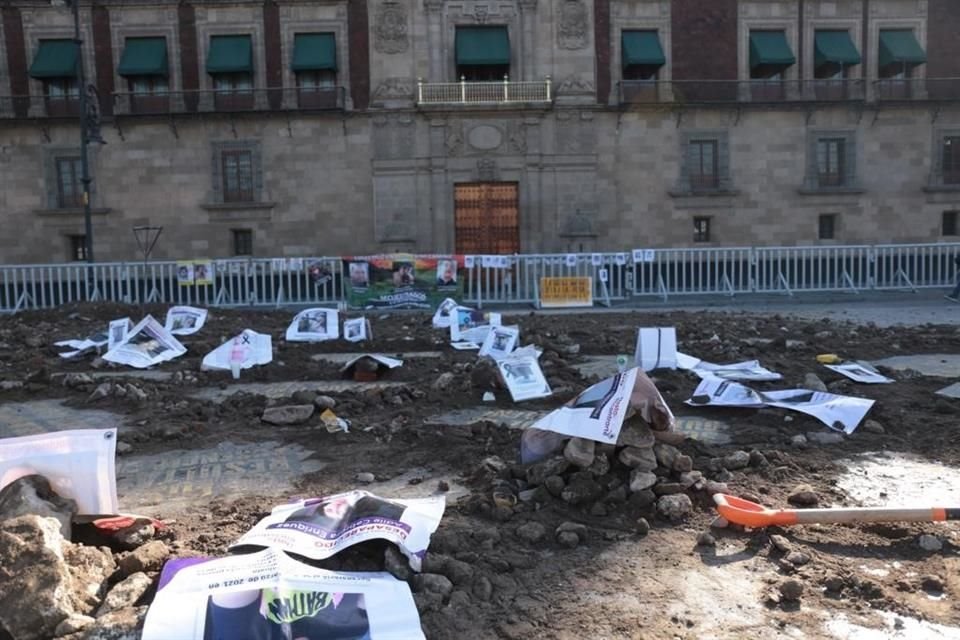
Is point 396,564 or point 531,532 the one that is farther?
point 531,532

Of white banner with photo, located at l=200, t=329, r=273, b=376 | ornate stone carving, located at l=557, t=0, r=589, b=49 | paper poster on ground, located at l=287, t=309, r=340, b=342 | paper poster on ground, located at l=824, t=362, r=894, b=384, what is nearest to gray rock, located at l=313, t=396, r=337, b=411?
white banner with photo, located at l=200, t=329, r=273, b=376

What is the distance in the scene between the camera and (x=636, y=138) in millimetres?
24797

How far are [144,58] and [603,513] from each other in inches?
959

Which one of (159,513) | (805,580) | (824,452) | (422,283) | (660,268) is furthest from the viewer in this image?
(660,268)

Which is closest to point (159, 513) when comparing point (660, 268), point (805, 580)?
point (805, 580)

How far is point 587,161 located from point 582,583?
2165cm

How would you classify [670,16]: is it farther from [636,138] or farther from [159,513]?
[159,513]

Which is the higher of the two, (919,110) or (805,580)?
(919,110)

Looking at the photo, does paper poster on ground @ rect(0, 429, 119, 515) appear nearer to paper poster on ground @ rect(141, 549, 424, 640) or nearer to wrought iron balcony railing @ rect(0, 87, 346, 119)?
paper poster on ground @ rect(141, 549, 424, 640)

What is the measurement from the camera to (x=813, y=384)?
8117 mm

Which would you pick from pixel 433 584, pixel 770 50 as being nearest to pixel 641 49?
pixel 770 50

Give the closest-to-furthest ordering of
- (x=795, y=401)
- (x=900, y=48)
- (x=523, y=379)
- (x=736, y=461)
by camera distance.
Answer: (x=736, y=461) < (x=795, y=401) < (x=523, y=379) < (x=900, y=48)

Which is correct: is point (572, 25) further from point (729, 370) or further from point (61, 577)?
point (61, 577)

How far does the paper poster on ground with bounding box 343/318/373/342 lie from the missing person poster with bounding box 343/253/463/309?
460cm
